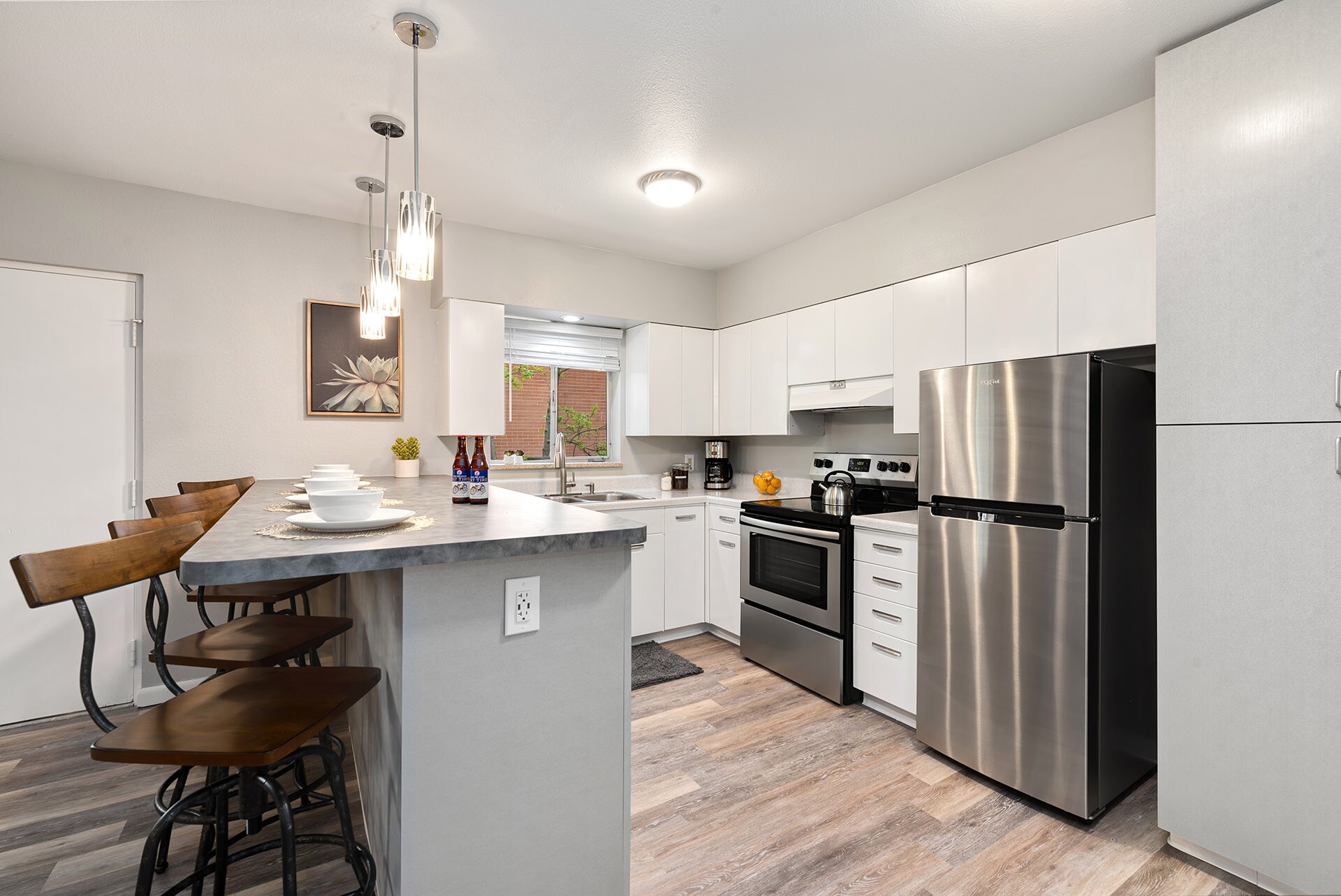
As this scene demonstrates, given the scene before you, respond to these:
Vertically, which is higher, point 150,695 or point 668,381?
point 668,381

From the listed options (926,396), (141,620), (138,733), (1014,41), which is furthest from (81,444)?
(1014,41)

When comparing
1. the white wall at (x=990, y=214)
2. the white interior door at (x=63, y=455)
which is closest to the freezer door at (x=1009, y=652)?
the white wall at (x=990, y=214)

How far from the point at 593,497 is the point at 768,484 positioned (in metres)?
1.18

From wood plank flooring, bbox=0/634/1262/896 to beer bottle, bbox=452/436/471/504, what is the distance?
3.73ft

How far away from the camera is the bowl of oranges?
13.4 feet

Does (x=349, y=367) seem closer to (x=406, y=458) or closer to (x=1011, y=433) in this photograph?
(x=406, y=458)

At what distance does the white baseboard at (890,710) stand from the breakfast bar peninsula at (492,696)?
69.1 inches

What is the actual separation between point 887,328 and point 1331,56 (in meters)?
1.73

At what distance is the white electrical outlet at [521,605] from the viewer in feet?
4.29

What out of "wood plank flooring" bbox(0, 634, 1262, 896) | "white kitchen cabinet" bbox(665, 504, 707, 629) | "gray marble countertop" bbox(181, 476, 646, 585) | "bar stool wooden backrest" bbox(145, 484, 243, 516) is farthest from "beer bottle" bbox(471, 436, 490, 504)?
"white kitchen cabinet" bbox(665, 504, 707, 629)

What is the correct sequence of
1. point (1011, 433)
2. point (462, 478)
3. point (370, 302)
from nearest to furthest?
point (462, 478) < point (1011, 433) < point (370, 302)

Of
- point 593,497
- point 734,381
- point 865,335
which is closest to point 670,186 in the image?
point 865,335

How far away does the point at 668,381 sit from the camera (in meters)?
4.29

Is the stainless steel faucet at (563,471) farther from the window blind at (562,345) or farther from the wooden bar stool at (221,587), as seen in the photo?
the wooden bar stool at (221,587)
